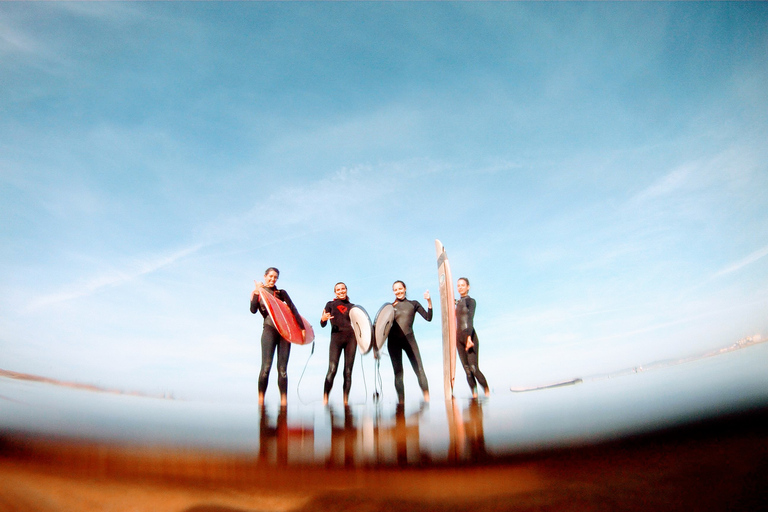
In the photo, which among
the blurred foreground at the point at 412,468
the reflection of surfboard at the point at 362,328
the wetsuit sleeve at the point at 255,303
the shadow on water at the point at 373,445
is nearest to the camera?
the blurred foreground at the point at 412,468

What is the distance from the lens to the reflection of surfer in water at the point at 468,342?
18.9 feet

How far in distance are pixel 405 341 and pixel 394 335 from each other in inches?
8.5

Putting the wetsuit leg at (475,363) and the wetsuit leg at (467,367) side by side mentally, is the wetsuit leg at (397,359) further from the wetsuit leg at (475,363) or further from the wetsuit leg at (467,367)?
the wetsuit leg at (475,363)

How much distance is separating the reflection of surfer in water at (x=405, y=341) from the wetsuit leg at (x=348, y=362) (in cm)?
66

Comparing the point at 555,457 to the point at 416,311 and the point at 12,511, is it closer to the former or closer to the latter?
the point at 12,511

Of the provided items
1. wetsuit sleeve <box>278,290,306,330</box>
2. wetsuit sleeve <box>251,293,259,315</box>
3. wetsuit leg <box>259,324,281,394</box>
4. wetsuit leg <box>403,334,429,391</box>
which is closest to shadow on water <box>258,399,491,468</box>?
wetsuit leg <box>259,324,281,394</box>

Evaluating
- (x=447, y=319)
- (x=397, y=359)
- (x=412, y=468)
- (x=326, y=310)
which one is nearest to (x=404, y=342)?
(x=397, y=359)

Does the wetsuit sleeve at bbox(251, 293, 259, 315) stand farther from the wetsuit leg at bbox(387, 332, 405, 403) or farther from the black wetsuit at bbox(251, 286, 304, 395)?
the wetsuit leg at bbox(387, 332, 405, 403)

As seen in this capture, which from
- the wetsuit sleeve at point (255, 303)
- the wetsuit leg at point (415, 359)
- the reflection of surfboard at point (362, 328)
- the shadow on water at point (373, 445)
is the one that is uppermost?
the wetsuit sleeve at point (255, 303)

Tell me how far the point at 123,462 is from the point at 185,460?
24cm

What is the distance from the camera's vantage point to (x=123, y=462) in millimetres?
1436

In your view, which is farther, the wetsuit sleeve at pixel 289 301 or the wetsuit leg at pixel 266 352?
the wetsuit sleeve at pixel 289 301

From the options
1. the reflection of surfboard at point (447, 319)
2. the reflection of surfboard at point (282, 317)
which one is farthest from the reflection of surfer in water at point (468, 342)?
the reflection of surfboard at point (282, 317)

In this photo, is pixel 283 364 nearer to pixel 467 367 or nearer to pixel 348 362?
pixel 348 362
